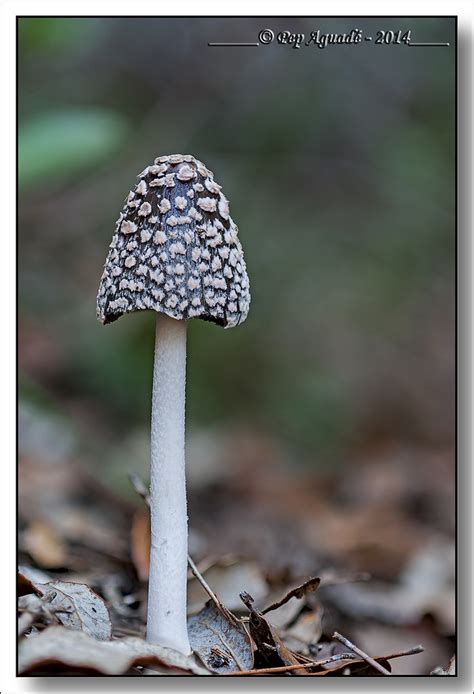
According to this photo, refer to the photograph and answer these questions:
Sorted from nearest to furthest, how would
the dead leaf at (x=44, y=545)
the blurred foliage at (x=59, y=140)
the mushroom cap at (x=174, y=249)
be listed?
1. the mushroom cap at (x=174, y=249)
2. the dead leaf at (x=44, y=545)
3. the blurred foliage at (x=59, y=140)

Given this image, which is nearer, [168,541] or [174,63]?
[168,541]

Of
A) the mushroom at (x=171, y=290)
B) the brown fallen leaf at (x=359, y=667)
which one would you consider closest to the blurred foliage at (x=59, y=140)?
the mushroom at (x=171, y=290)

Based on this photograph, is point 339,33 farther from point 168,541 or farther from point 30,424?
point 30,424

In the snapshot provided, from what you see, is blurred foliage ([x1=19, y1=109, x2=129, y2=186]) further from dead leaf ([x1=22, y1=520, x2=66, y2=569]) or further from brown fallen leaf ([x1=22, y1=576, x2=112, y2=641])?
brown fallen leaf ([x1=22, y1=576, x2=112, y2=641])

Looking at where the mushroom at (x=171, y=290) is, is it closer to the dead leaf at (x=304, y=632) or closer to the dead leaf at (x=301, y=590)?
the dead leaf at (x=301, y=590)
